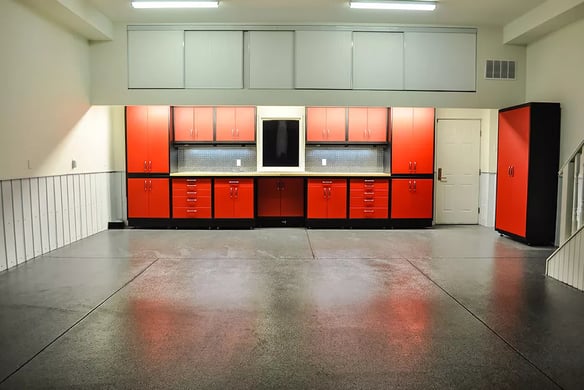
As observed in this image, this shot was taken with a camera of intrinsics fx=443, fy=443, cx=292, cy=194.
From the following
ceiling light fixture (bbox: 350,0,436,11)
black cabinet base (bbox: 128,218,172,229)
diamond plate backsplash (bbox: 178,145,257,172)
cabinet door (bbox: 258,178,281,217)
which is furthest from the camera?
diamond plate backsplash (bbox: 178,145,257,172)

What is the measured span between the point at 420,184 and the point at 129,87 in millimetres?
5398

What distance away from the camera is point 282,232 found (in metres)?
7.74

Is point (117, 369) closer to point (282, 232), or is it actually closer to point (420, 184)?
point (282, 232)

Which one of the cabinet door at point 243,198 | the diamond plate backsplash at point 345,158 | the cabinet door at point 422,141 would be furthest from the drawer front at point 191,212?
the cabinet door at point 422,141

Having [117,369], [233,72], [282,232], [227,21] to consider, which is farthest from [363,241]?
[117,369]

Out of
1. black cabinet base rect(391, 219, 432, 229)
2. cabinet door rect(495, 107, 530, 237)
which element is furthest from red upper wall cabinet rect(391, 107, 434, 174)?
cabinet door rect(495, 107, 530, 237)

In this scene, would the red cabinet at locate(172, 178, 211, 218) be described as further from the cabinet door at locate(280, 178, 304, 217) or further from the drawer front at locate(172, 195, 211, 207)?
the cabinet door at locate(280, 178, 304, 217)

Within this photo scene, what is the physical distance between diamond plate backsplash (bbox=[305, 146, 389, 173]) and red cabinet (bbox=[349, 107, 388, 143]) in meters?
0.36

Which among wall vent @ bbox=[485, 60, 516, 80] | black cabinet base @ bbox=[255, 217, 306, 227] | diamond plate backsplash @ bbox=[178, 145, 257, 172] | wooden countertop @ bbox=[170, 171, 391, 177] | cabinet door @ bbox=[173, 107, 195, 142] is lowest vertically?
black cabinet base @ bbox=[255, 217, 306, 227]

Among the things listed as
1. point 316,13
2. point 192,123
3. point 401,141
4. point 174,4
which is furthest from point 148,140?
point 401,141

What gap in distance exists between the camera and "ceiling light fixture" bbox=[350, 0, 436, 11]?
632 centimetres

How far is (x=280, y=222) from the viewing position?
8445 mm

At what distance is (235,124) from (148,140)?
1.59m

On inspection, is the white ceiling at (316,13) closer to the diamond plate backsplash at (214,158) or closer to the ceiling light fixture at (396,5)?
the ceiling light fixture at (396,5)
